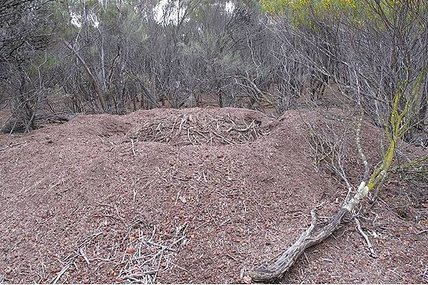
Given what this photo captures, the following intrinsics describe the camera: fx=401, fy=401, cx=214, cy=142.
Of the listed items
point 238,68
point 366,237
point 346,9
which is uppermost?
point 346,9

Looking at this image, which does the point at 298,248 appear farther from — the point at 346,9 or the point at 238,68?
the point at 238,68

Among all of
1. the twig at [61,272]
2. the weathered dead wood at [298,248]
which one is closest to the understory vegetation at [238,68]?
the weathered dead wood at [298,248]

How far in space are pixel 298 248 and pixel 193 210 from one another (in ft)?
2.83

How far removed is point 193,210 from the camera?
119 inches

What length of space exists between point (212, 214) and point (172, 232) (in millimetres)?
337

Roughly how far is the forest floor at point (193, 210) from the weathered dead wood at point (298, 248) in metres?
0.07

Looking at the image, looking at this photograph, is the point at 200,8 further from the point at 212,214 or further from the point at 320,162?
the point at 212,214

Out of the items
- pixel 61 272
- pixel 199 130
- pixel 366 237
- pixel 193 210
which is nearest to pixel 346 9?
pixel 199 130

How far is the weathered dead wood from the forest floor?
67mm

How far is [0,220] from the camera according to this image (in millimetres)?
3256

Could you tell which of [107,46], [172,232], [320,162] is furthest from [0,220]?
[107,46]

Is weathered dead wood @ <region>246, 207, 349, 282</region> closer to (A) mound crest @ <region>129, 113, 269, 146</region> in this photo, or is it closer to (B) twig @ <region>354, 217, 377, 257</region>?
(B) twig @ <region>354, 217, 377, 257</region>

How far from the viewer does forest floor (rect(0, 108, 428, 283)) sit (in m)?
2.56

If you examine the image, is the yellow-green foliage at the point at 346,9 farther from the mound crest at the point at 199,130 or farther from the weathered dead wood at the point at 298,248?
the weathered dead wood at the point at 298,248
